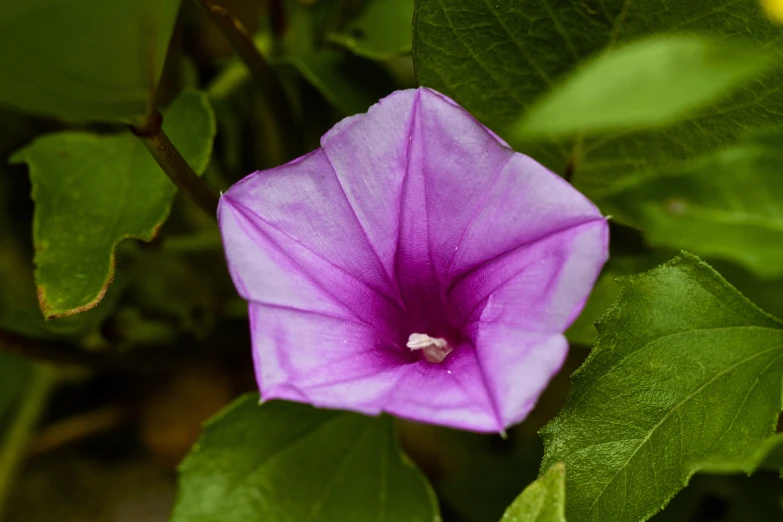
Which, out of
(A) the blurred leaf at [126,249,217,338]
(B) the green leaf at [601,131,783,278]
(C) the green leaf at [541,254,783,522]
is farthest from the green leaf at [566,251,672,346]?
(A) the blurred leaf at [126,249,217,338]

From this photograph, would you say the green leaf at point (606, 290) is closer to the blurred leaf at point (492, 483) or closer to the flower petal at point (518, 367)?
the flower petal at point (518, 367)

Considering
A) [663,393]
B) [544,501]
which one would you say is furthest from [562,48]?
[544,501]

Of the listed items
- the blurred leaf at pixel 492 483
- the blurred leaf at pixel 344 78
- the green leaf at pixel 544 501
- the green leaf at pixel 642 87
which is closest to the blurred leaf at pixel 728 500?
the blurred leaf at pixel 492 483

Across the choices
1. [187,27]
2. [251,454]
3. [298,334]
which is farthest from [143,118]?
[187,27]

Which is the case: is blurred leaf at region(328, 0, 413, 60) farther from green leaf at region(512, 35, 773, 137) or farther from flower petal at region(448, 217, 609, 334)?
green leaf at region(512, 35, 773, 137)

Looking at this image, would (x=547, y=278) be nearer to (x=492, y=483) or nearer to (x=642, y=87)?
(x=642, y=87)
